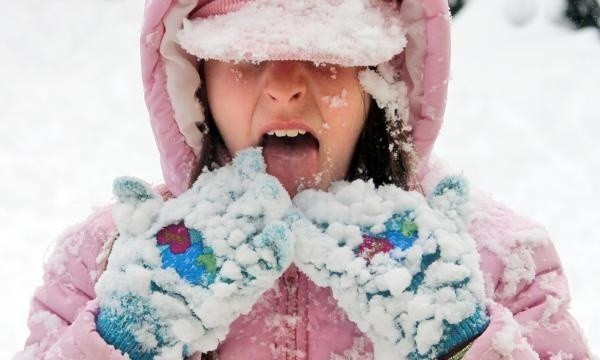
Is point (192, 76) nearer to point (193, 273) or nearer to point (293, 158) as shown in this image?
point (293, 158)

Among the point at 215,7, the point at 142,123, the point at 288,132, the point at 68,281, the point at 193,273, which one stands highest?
the point at 215,7

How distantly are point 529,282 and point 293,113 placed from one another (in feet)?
1.50

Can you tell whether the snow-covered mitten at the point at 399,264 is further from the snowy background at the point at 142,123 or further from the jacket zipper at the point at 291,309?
the snowy background at the point at 142,123

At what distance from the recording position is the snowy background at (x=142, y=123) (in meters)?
2.70

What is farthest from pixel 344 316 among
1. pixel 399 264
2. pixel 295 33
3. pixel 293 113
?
pixel 295 33

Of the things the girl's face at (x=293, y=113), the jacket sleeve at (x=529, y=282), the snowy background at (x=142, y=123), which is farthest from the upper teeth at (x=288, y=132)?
the snowy background at (x=142, y=123)

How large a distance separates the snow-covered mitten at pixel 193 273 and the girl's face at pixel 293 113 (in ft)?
0.25

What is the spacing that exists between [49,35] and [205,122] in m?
3.78

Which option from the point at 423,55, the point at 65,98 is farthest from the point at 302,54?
the point at 65,98

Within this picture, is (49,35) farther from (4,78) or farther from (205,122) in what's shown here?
(205,122)

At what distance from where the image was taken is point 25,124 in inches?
146

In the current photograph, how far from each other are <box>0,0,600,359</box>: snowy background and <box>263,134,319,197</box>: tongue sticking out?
4.35 feet

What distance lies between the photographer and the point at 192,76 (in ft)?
3.96

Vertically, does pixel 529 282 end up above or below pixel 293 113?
below
